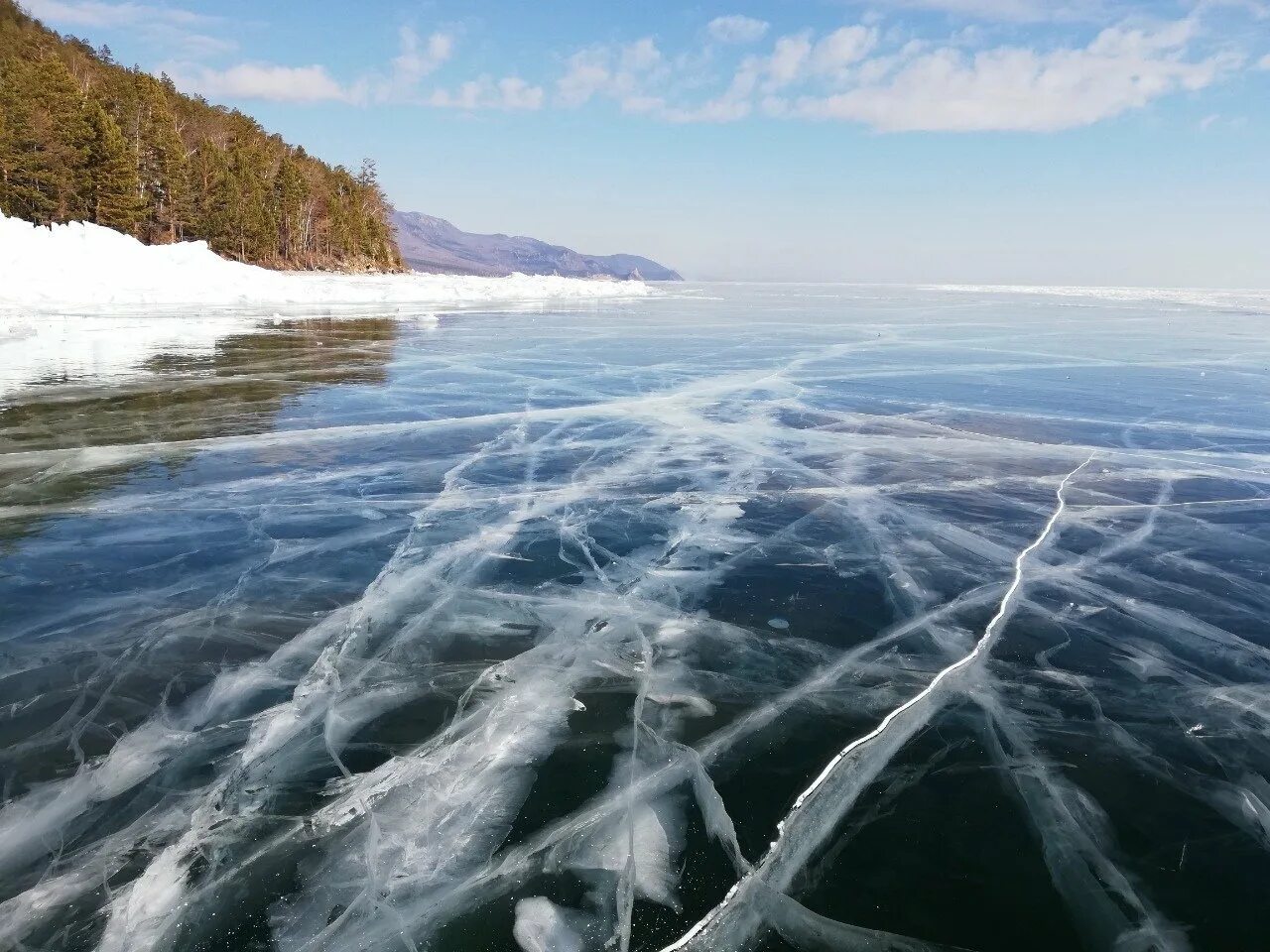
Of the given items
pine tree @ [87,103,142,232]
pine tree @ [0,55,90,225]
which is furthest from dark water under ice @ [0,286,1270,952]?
pine tree @ [87,103,142,232]

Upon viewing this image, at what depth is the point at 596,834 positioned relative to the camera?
9.00 feet

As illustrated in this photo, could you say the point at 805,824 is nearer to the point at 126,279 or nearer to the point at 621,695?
the point at 621,695

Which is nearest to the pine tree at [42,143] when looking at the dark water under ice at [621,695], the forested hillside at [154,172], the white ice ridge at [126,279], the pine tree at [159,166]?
the forested hillside at [154,172]

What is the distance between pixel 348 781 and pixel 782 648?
7.38 ft

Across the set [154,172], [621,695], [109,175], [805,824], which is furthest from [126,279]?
[805,824]

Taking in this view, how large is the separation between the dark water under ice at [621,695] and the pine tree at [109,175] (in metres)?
39.4

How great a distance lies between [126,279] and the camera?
26875mm

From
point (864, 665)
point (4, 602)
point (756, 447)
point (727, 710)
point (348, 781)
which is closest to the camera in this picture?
point (348, 781)

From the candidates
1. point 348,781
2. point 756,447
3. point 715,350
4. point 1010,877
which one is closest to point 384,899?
point 348,781

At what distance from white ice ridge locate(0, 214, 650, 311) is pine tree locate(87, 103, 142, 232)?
1087 cm

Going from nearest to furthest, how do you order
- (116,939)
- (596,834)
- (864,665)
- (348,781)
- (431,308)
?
(116,939), (596,834), (348,781), (864,665), (431,308)

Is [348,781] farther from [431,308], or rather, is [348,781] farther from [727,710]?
[431,308]

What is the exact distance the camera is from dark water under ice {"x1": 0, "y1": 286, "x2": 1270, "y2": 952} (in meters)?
2.45

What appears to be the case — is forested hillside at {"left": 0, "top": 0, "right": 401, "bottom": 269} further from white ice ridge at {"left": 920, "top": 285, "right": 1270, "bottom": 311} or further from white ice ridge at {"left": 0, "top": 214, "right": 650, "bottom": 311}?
white ice ridge at {"left": 920, "top": 285, "right": 1270, "bottom": 311}
